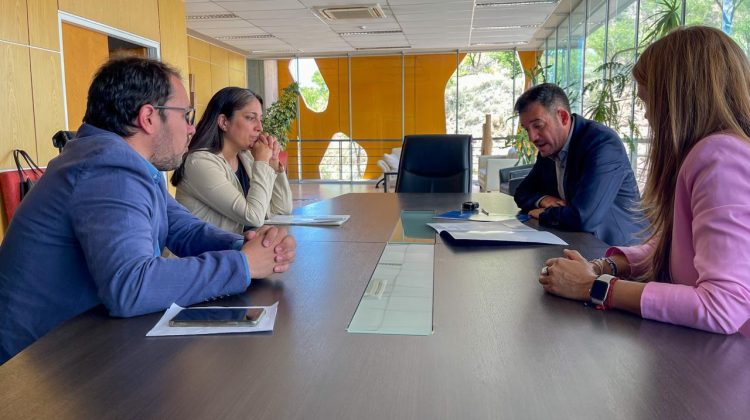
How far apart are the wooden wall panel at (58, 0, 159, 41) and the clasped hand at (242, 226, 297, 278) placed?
4366mm

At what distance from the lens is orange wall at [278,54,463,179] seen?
449 inches

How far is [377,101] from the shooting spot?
1168cm

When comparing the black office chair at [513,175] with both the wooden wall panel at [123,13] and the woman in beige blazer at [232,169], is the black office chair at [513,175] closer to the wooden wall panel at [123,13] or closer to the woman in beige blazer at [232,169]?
the woman in beige blazer at [232,169]

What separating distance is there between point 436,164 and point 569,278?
2.68 metres

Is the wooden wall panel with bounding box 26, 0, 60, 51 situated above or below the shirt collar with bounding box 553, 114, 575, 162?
above

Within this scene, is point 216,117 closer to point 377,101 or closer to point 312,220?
point 312,220

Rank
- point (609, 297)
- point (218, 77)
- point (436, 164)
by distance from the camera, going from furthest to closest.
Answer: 1. point (218, 77)
2. point (436, 164)
3. point (609, 297)

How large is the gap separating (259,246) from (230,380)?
0.55 meters

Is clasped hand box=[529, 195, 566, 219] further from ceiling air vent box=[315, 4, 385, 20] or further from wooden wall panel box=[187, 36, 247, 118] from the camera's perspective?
wooden wall panel box=[187, 36, 247, 118]

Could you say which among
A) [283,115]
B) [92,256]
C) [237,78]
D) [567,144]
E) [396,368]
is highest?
[237,78]

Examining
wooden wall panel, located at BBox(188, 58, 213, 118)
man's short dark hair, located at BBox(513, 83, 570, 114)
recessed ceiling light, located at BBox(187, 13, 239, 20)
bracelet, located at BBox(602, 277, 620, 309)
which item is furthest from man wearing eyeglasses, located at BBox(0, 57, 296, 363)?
wooden wall panel, located at BBox(188, 58, 213, 118)

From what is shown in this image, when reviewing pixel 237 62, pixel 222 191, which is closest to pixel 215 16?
pixel 237 62

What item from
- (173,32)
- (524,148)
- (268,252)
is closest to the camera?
(268,252)

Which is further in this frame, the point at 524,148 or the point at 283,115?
the point at 283,115
